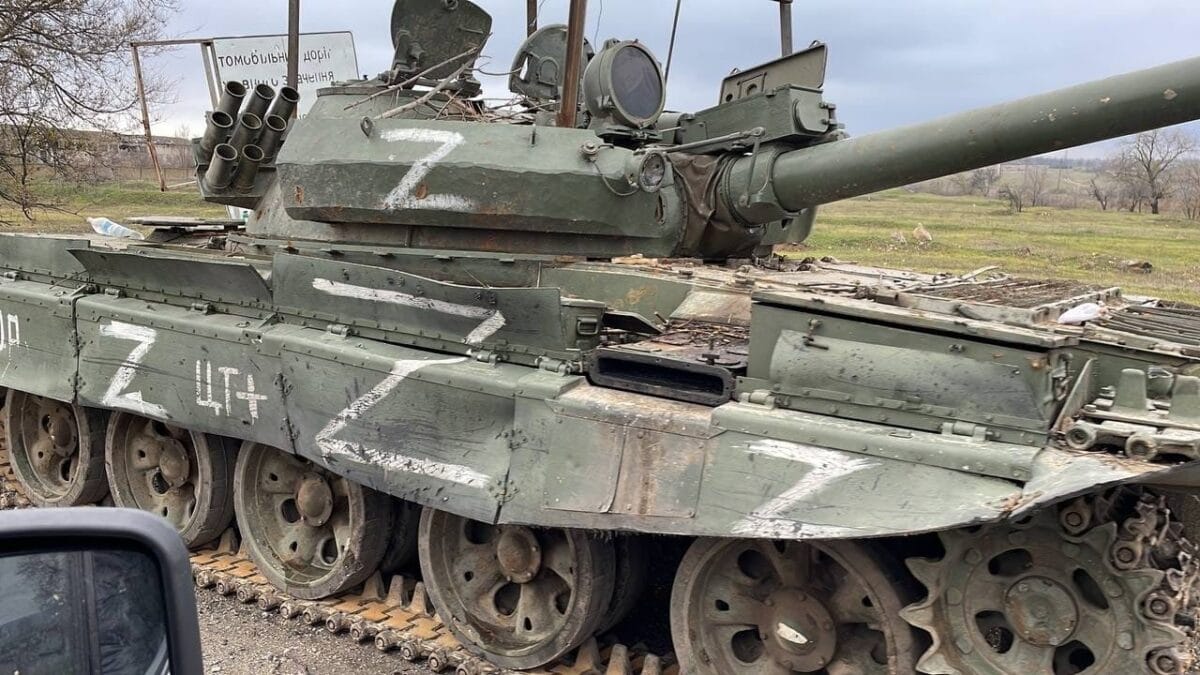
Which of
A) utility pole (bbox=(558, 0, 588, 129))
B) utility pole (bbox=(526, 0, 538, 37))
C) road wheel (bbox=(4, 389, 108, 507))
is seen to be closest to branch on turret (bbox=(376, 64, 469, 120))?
utility pole (bbox=(558, 0, 588, 129))

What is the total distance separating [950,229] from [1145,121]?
24.4 meters

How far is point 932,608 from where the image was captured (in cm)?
434

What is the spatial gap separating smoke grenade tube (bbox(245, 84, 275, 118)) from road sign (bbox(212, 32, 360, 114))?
6104 mm

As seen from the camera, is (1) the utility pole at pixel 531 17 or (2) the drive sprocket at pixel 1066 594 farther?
(1) the utility pole at pixel 531 17

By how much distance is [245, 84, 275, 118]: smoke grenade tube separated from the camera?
775 cm

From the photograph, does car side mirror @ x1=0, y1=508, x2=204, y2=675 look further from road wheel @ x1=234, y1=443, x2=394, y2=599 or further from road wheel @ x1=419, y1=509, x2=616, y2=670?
road wheel @ x1=234, y1=443, x2=394, y2=599

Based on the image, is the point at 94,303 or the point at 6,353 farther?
the point at 6,353

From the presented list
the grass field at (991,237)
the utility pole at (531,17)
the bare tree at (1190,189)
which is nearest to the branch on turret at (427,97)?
the utility pole at (531,17)

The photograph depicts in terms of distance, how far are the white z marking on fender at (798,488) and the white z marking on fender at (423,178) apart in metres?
2.53

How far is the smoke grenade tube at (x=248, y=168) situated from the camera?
784cm

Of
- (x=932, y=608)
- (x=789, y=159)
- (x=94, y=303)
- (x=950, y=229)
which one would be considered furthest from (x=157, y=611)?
(x=950, y=229)

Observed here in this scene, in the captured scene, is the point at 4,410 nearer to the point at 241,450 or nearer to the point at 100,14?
the point at 241,450

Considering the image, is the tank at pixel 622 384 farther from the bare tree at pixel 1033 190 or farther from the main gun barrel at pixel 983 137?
the bare tree at pixel 1033 190

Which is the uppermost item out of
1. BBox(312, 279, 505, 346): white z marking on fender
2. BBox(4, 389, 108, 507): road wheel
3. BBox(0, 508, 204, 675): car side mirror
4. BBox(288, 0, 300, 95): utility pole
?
BBox(288, 0, 300, 95): utility pole
